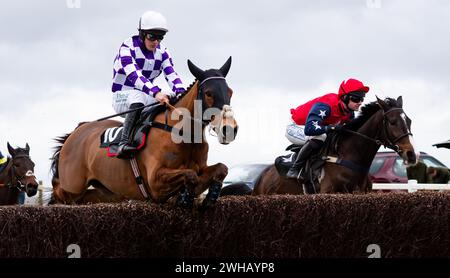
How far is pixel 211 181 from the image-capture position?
24.8 feet

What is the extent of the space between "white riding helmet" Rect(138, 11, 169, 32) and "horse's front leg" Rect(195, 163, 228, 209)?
157cm

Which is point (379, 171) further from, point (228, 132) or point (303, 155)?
point (228, 132)

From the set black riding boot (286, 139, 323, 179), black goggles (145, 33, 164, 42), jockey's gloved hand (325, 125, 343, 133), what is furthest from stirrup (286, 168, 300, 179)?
black goggles (145, 33, 164, 42)

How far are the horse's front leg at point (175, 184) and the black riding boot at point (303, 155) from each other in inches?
116

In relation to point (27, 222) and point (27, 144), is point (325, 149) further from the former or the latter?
point (27, 144)

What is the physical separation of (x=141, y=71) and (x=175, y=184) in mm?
1720

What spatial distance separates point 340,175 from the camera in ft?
32.2

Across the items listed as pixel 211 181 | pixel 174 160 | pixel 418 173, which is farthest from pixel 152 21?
pixel 418 173

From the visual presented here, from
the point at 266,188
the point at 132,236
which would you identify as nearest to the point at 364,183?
the point at 266,188

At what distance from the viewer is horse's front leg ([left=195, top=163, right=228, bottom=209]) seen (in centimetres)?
729

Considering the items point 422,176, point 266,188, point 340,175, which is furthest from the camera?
point 422,176

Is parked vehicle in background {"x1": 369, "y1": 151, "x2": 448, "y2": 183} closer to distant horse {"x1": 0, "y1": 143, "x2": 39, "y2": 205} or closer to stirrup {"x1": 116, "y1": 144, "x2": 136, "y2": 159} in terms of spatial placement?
distant horse {"x1": 0, "y1": 143, "x2": 39, "y2": 205}
